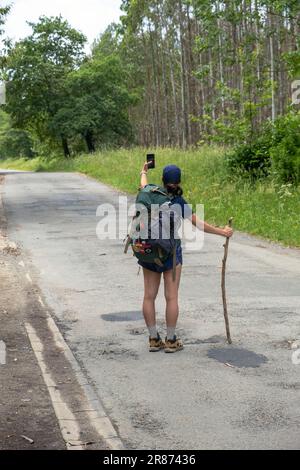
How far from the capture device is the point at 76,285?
36.8 feet

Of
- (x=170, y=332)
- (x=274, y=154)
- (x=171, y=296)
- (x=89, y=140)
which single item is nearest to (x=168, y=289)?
(x=171, y=296)

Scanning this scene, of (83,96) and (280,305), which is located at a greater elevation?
(83,96)

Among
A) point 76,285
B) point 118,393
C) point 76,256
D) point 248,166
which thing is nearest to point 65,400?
point 118,393

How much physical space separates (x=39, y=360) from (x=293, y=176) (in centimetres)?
1561

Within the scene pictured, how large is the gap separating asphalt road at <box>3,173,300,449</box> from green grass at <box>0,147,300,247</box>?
4.95 feet

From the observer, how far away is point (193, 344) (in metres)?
7.70

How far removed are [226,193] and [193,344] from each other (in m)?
14.8

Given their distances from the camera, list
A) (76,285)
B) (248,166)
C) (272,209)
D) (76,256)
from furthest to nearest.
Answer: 1. (248,166)
2. (272,209)
3. (76,256)
4. (76,285)

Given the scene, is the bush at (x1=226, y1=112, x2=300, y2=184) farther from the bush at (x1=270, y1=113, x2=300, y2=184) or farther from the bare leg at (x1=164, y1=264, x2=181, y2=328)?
the bare leg at (x1=164, y1=264, x2=181, y2=328)

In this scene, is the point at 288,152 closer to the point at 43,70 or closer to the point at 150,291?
the point at 150,291

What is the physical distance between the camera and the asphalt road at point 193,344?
5375mm

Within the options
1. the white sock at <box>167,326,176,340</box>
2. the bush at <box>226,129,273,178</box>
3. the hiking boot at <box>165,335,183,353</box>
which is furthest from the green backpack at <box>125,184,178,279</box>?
the bush at <box>226,129,273,178</box>

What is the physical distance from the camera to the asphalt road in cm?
538
